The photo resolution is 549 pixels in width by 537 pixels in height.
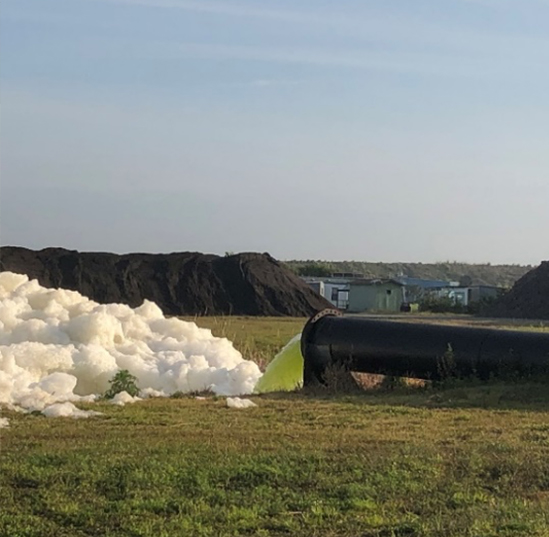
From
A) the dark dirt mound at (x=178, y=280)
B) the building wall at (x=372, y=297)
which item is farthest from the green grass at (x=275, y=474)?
the building wall at (x=372, y=297)

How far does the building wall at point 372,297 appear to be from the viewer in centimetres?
6097

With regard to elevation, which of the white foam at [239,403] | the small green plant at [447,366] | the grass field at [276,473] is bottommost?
the white foam at [239,403]

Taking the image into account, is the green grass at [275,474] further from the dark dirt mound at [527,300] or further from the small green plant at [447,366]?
the dark dirt mound at [527,300]

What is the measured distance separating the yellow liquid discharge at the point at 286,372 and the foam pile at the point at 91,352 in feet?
0.66

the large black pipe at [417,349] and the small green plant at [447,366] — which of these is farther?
the small green plant at [447,366]

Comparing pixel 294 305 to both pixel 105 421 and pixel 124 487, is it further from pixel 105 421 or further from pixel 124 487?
pixel 124 487

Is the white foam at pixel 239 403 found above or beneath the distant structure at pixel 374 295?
beneath

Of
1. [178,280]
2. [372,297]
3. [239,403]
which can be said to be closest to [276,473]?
[239,403]

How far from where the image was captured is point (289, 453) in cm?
840

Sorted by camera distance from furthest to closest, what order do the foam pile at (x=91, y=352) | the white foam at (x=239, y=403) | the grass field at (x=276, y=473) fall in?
the foam pile at (x=91, y=352) < the white foam at (x=239, y=403) < the grass field at (x=276, y=473)

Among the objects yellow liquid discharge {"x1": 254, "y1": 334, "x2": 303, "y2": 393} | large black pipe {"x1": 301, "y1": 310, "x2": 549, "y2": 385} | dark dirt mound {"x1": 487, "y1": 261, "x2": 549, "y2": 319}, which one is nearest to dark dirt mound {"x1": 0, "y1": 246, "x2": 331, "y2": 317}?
dark dirt mound {"x1": 487, "y1": 261, "x2": 549, "y2": 319}

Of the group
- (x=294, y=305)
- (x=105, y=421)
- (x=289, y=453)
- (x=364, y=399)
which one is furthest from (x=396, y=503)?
(x=294, y=305)

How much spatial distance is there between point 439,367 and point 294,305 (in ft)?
111

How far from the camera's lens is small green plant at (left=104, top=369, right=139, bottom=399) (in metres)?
13.3
